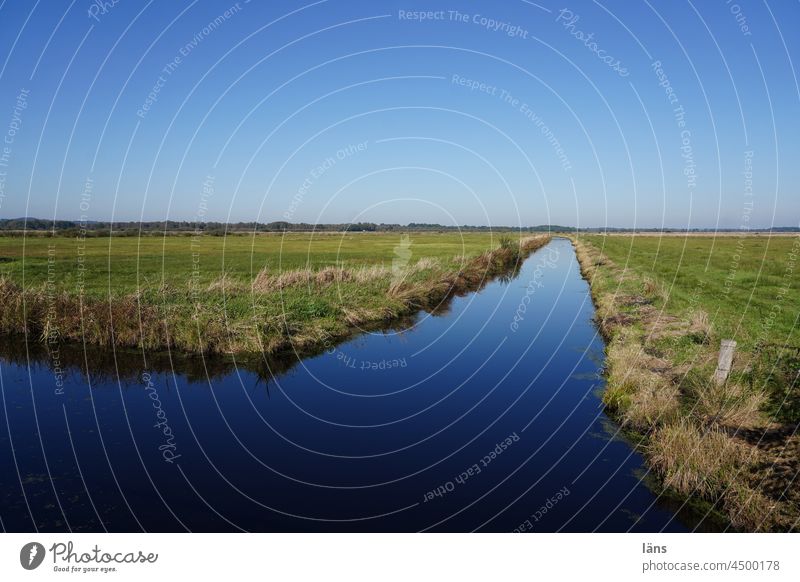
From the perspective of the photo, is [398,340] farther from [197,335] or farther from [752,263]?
[752,263]

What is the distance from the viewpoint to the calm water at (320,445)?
951cm

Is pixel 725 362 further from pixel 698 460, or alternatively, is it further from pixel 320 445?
pixel 320 445

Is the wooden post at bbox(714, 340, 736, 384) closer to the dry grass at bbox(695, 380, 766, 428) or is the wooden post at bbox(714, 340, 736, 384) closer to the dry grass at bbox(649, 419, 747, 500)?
the dry grass at bbox(695, 380, 766, 428)

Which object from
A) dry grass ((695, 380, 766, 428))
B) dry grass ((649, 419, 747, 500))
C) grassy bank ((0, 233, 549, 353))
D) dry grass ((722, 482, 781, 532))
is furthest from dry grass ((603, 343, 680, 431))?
grassy bank ((0, 233, 549, 353))

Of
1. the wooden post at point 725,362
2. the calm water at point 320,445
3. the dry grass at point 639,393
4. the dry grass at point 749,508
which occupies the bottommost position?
the calm water at point 320,445

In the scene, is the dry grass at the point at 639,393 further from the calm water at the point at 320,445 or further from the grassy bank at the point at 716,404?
the calm water at the point at 320,445

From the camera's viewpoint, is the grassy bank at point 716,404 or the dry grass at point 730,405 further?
the dry grass at point 730,405

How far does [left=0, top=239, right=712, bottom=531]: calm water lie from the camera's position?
9.51m

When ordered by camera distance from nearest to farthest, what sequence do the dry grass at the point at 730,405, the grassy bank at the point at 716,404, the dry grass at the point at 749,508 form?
the dry grass at the point at 749,508, the grassy bank at the point at 716,404, the dry grass at the point at 730,405

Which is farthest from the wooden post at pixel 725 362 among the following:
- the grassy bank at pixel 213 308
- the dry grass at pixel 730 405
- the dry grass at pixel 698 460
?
the grassy bank at pixel 213 308

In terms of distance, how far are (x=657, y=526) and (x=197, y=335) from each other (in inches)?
637

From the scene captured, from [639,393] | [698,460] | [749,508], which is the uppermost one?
[639,393]

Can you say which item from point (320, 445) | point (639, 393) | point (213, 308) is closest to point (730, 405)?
point (639, 393)

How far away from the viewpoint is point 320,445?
1257 cm
